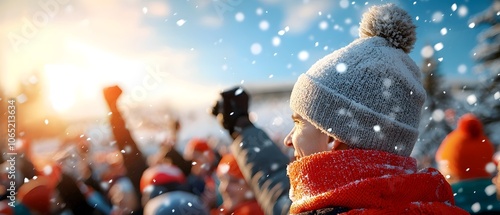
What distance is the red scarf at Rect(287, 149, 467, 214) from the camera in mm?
1409

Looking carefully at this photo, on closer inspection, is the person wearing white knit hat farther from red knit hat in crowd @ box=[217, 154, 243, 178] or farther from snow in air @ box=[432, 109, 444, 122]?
snow in air @ box=[432, 109, 444, 122]

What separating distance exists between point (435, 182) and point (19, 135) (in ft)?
17.0

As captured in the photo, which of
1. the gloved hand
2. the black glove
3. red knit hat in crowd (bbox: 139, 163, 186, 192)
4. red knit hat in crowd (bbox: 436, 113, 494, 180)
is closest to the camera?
the black glove

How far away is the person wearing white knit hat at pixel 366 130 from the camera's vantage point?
1.43 metres

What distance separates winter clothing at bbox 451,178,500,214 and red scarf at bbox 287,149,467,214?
1.31 meters

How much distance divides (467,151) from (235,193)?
1699 millimetres

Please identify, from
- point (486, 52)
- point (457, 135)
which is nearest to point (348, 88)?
point (457, 135)

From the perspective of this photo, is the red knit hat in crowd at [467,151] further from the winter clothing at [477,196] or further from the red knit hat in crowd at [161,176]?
the red knit hat in crowd at [161,176]

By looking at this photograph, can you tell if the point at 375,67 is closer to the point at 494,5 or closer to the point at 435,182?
the point at 435,182

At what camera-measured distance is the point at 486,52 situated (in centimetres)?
962

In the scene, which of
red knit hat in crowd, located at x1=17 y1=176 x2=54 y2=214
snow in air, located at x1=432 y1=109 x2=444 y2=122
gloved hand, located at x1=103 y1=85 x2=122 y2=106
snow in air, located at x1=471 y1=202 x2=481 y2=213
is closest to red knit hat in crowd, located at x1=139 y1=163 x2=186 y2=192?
gloved hand, located at x1=103 y1=85 x2=122 y2=106

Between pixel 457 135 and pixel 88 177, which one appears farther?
pixel 88 177

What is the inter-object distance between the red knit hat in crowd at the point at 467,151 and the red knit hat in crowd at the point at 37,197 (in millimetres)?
3285

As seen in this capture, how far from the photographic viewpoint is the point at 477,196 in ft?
9.20
